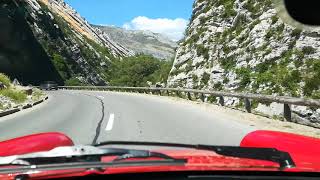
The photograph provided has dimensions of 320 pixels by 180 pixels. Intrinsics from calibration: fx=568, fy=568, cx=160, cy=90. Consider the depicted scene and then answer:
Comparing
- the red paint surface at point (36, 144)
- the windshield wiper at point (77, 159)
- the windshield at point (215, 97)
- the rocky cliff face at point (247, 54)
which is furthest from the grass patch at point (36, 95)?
the windshield wiper at point (77, 159)

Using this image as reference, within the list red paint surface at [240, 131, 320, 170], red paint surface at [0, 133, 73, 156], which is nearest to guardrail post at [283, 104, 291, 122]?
red paint surface at [240, 131, 320, 170]

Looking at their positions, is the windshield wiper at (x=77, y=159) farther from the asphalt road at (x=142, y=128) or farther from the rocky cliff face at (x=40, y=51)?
the rocky cliff face at (x=40, y=51)

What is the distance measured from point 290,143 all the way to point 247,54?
31.4 meters

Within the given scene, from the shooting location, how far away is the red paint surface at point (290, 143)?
4.11m

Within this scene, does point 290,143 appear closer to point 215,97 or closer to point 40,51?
point 215,97

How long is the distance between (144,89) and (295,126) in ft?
115

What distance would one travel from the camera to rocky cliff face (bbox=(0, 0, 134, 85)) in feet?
333

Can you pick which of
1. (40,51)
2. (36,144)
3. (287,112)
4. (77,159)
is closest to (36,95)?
(287,112)

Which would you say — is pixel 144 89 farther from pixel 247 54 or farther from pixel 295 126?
pixel 295 126

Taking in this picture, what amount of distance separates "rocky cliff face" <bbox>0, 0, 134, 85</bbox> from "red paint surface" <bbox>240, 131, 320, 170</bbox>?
316 feet

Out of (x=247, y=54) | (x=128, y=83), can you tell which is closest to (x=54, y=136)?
(x=247, y=54)

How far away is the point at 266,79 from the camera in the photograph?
30.2 metres

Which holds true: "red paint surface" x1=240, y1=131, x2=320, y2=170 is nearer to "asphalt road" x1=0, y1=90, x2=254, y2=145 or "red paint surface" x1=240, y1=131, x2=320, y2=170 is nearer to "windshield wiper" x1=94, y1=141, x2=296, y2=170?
"windshield wiper" x1=94, y1=141, x2=296, y2=170

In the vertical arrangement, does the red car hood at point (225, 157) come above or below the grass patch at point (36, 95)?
above
